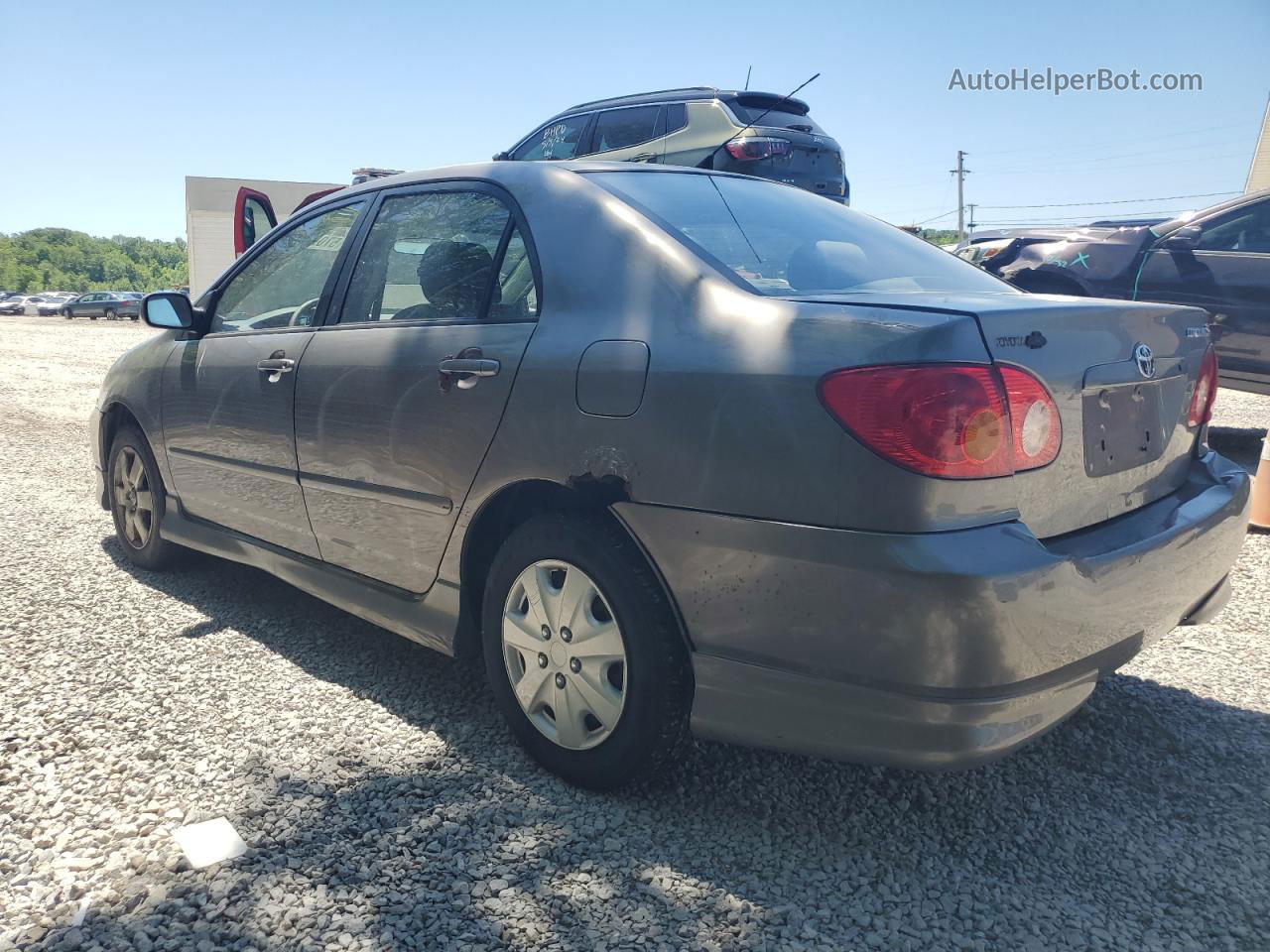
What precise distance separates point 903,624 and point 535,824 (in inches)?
42.4

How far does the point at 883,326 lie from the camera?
200 cm

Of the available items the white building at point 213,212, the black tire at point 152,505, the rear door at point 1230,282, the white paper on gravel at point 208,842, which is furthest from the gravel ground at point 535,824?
the white building at point 213,212

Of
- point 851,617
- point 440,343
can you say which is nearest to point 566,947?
point 851,617

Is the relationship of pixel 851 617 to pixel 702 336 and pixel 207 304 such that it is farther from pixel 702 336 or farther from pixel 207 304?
pixel 207 304

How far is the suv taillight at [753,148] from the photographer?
9383 mm

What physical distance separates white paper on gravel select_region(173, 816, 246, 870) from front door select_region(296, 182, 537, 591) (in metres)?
0.84

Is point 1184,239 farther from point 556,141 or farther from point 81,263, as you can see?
point 81,263

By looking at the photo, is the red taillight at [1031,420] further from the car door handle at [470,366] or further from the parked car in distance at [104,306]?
the parked car in distance at [104,306]

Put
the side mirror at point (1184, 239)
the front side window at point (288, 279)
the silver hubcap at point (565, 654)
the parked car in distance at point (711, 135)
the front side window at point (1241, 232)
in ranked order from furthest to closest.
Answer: the parked car in distance at point (711, 135), the side mirror at point (1184, 239), the front side window at point (1241, 232), the front side window at point (288, 279), the silver hubcap at point (565, 654)

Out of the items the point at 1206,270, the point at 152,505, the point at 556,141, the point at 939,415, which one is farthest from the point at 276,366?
the point at 556,141

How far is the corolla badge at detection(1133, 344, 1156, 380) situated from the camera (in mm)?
2330

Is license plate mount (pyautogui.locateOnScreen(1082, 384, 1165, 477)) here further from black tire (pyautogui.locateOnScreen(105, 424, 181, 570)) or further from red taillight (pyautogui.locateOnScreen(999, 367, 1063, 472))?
black tire (pyautogui.locateOnScreen(105, 424, 181, 570))

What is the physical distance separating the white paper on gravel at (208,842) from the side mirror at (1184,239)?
7446 millimetres

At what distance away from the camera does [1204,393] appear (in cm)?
270
